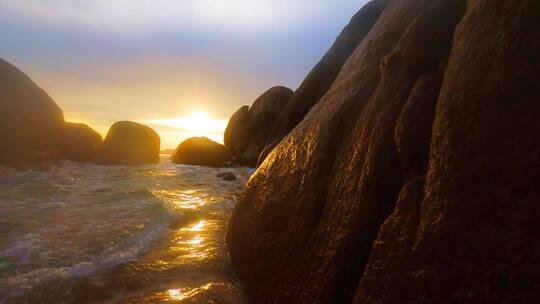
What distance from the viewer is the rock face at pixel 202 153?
820 inches

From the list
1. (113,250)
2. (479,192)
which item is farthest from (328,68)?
(479,192)

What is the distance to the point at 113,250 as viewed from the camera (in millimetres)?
→ 4086

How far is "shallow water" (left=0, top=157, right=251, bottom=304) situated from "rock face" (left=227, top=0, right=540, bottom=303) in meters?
0.68

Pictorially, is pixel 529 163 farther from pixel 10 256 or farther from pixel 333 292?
pixel 10 256

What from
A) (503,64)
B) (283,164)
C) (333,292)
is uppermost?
(503,64)

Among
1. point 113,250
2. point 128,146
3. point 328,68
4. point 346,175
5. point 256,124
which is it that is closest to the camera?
point 346,175

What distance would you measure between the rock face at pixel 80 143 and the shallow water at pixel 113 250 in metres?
12.3

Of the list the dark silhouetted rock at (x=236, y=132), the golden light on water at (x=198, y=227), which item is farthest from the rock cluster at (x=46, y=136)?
the golden light on water at (x=198, y=227)

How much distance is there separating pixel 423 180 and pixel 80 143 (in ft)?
68.9

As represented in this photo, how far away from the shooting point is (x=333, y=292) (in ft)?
6.64

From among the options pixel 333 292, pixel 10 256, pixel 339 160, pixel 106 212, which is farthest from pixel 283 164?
pixel 106 212

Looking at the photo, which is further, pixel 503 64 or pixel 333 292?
pixel 333 292

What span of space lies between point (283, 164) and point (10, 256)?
3.45m

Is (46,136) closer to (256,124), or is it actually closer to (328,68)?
(256,124)
